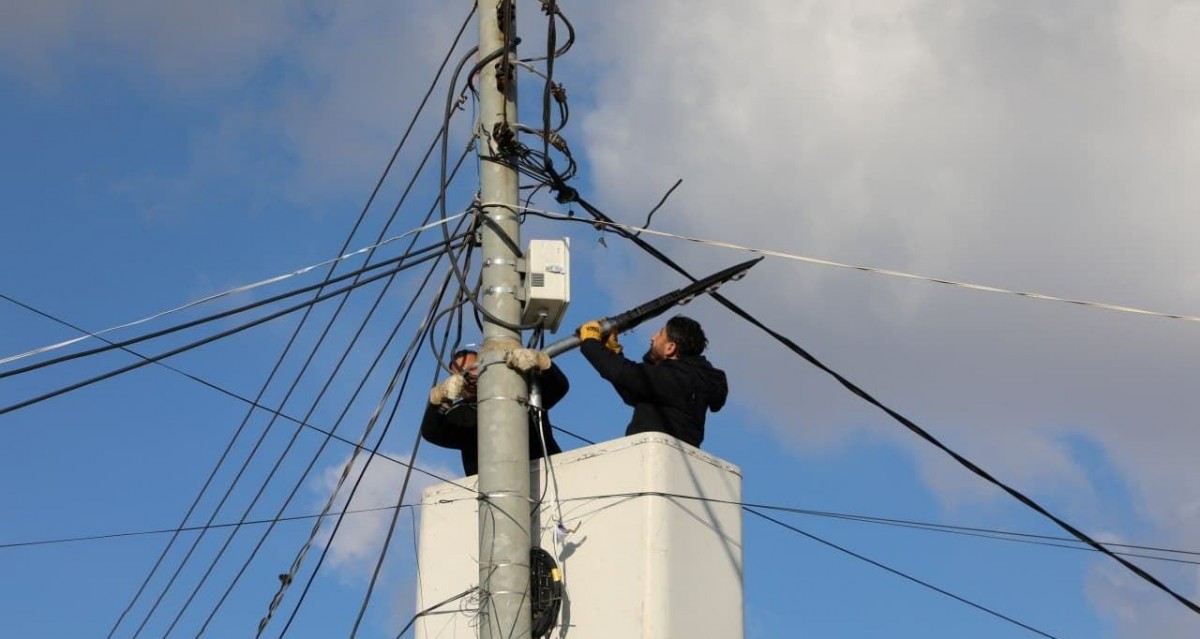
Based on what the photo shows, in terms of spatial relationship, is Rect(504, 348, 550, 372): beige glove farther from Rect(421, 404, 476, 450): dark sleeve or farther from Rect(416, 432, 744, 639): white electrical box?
Rect(421, 404, 476, 450): dark sleeve

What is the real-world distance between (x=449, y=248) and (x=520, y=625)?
2.31 m

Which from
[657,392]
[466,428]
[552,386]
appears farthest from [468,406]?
[657,392]

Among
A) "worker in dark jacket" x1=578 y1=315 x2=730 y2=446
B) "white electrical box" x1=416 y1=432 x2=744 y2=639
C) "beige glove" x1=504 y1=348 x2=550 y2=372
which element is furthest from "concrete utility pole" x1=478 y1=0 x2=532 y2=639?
"worker in dark jacket" x1=578 y1=315 x2=730 y2=446

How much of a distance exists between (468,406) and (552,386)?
0.71 meters

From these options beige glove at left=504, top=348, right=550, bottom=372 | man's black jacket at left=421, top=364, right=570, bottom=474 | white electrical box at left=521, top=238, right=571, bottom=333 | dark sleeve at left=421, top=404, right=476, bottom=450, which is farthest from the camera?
dark sleeve at left=421, top=404, right=476, bottom=450

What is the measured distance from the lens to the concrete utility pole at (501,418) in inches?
271

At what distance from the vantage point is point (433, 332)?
9.02 m

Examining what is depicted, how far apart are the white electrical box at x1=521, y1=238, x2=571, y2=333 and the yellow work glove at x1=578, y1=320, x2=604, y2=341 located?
149 mm

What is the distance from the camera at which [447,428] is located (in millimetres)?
8125

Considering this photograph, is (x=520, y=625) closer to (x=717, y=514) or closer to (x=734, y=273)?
(x=717, y=514)

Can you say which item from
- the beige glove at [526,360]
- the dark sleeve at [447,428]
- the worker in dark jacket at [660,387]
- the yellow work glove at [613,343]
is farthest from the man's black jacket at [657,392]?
the dark sleeve at [447,428]

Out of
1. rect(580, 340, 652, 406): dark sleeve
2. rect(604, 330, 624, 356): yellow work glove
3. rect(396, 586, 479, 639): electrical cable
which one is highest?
rect(604, 330, 624, 356): yellow work glove

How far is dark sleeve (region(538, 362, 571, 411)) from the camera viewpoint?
24.3 feet

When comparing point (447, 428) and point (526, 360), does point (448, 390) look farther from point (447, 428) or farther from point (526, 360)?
point (526, 360)
